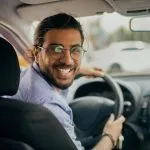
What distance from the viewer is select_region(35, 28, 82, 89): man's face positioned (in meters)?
3.06

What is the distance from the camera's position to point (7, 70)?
2641 millimetres

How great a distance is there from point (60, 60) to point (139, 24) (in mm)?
999

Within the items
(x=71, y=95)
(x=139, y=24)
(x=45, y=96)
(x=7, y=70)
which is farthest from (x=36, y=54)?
(x=71, y=95)

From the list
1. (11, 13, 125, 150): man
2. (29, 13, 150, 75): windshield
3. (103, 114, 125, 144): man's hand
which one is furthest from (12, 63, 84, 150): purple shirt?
(29, 13, 150, 75): windshield

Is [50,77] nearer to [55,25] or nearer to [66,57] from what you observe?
[66,57]

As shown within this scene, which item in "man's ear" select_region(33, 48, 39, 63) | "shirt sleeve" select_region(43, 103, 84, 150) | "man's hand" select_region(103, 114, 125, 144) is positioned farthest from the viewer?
"man's hand" select_region(103, 114, 125, 144)

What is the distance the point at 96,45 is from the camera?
9258mm

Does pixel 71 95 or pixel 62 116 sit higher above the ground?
pixel 62 116

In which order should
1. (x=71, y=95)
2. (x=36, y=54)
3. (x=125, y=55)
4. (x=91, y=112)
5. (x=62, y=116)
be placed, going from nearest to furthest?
(x=62, y=116) → (x=36, y=54) → (x=91, y=112) → (x=71, y=95) → (x=125, y=55)

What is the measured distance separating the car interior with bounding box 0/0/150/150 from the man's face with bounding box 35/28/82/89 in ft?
0.55

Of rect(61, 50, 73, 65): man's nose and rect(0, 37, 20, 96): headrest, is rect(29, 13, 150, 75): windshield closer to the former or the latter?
rect(61, 50, 73, 65): man's nose

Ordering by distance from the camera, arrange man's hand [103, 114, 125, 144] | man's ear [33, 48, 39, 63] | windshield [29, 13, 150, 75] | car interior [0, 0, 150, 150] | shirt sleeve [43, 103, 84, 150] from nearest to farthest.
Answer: car interior [0, 0, 150, 150] < shirt sleeve [43, 103, 84, 150] < man's ear [33, 48, 39, 63] < man's hand [103, 114, 125, 144] < windshield [29, 13, 150, 75]

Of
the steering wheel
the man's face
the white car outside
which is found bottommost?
the steering wheel

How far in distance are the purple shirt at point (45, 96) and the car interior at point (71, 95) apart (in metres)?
0.09
